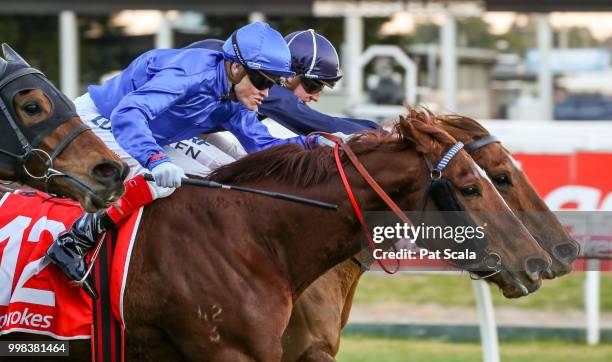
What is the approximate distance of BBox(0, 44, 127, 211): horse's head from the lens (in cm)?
400

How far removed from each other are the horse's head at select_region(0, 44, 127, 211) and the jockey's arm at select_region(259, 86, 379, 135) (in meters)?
1.49

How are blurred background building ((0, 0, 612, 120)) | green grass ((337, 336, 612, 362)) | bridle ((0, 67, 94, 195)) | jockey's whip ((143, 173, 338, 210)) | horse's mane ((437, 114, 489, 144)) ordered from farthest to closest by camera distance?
blurred background building ((0, 0, 612, 120)) < green grass ((337, 336, 612, 362)) < horse's mane ((437, 114, 489, 144)) < jockey's whip ((143, 173, 338, 210)) < bridle ((0, 67, 94, 195))

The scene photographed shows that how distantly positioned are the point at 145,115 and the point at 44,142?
403mm

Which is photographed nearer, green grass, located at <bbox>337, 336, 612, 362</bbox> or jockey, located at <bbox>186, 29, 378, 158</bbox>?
jockey, located at <bbox>186, 29, 378, 158</bbox>

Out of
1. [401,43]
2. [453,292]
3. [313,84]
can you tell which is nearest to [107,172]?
[313,84]

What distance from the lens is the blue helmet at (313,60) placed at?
214 inches

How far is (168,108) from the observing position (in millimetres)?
4566

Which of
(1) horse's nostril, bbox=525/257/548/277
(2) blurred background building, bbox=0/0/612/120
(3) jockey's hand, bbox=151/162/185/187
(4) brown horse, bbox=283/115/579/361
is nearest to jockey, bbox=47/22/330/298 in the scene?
(3) jockey's hand, bbox=151/162/185/187

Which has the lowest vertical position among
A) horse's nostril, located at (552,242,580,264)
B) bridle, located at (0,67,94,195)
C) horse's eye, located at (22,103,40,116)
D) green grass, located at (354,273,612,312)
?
green grass, located at (354,273,612,312)

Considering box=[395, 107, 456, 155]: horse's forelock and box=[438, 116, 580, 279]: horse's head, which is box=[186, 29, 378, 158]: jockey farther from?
box=[395, 107, 456, 155]: horse's forelock

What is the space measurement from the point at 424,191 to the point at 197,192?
2.87 ft

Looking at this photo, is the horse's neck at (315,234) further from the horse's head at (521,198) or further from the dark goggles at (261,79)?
the horse's head at (521,198)

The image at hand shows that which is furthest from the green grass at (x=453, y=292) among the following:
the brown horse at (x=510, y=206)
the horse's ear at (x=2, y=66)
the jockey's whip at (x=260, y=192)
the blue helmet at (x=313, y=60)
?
the horse's ear at (x=2, y=66)

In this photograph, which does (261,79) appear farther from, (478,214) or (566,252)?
(566,252)
